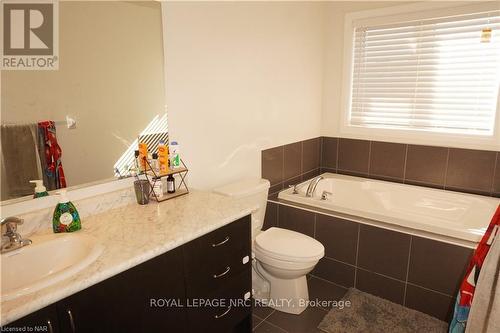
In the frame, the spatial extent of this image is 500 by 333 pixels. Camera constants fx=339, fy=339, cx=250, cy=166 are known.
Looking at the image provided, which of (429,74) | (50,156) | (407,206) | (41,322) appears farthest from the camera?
(407,206)

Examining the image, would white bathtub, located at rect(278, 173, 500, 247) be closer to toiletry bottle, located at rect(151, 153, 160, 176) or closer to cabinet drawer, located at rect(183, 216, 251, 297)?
cabinet drawer, located at rect(183, 216, 251, 297)

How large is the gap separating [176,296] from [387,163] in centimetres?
247

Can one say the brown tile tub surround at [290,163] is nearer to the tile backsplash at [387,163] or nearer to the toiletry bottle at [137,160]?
the tile backsplash at [387,163]

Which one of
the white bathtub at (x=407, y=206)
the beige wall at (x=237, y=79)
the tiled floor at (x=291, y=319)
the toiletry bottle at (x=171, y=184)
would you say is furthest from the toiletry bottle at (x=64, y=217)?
the white bathtub at (x=407, y=206)

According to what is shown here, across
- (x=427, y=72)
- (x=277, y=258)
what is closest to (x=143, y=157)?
(x=277, y=258)

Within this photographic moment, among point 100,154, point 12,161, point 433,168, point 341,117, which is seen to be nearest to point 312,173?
point 341,117

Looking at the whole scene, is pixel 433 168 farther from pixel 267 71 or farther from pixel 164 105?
pixel 164 105

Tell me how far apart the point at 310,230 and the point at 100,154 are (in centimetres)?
163

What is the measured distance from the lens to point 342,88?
3359mm

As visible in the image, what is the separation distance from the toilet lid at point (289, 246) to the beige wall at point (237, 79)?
0.51 meters

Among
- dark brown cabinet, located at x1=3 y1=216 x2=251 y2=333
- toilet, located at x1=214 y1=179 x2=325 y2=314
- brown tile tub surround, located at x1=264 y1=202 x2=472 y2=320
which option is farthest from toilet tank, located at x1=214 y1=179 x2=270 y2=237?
dark brown cabinet, located at x1=3 y1=216 x2=251 y2=333

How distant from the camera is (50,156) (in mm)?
1459

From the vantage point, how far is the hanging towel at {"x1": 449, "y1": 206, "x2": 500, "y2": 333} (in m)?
1.37

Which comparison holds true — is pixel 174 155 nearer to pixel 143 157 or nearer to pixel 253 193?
pixel 143 157
